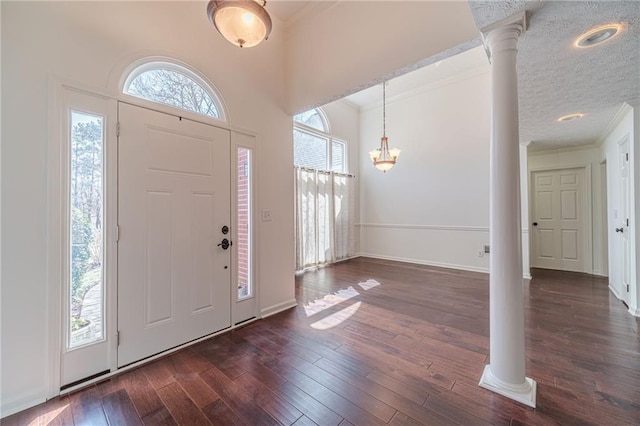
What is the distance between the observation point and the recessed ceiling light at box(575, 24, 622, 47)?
66.9 inches

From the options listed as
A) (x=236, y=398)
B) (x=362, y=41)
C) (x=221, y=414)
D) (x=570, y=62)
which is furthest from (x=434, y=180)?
(x=221, y=414)

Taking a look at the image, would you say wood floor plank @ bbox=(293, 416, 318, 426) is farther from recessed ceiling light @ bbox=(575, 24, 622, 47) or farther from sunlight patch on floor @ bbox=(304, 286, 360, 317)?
recessed ceiling light @ bbox=(575, 24, 622, 47)

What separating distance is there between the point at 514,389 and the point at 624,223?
134 inches

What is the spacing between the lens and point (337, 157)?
6715 mm

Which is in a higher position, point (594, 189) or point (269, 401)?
point (594, 189)

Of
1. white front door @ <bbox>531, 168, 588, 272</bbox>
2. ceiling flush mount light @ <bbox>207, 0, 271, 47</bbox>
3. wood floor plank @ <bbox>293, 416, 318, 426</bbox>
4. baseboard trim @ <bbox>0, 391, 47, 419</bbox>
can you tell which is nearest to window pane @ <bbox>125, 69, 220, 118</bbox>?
ceiling flush mount light @ <bbox>207, 0, 271, 47</bbox>

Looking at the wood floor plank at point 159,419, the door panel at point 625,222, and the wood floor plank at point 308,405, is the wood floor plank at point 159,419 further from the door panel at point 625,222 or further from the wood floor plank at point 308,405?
the door panel at point 625,222

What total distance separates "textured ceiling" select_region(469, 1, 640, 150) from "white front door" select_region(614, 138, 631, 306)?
1.74 feet

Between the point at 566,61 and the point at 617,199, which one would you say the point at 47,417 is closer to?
the point at 566,61

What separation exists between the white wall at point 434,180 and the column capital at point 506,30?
12.7 feet

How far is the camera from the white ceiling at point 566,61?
1.58 m

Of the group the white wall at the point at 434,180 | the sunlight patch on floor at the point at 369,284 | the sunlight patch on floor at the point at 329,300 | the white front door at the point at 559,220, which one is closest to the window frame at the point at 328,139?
the white wall at the point at 434,180

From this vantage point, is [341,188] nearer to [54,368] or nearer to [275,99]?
[275,99]

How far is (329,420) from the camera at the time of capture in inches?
62.6
